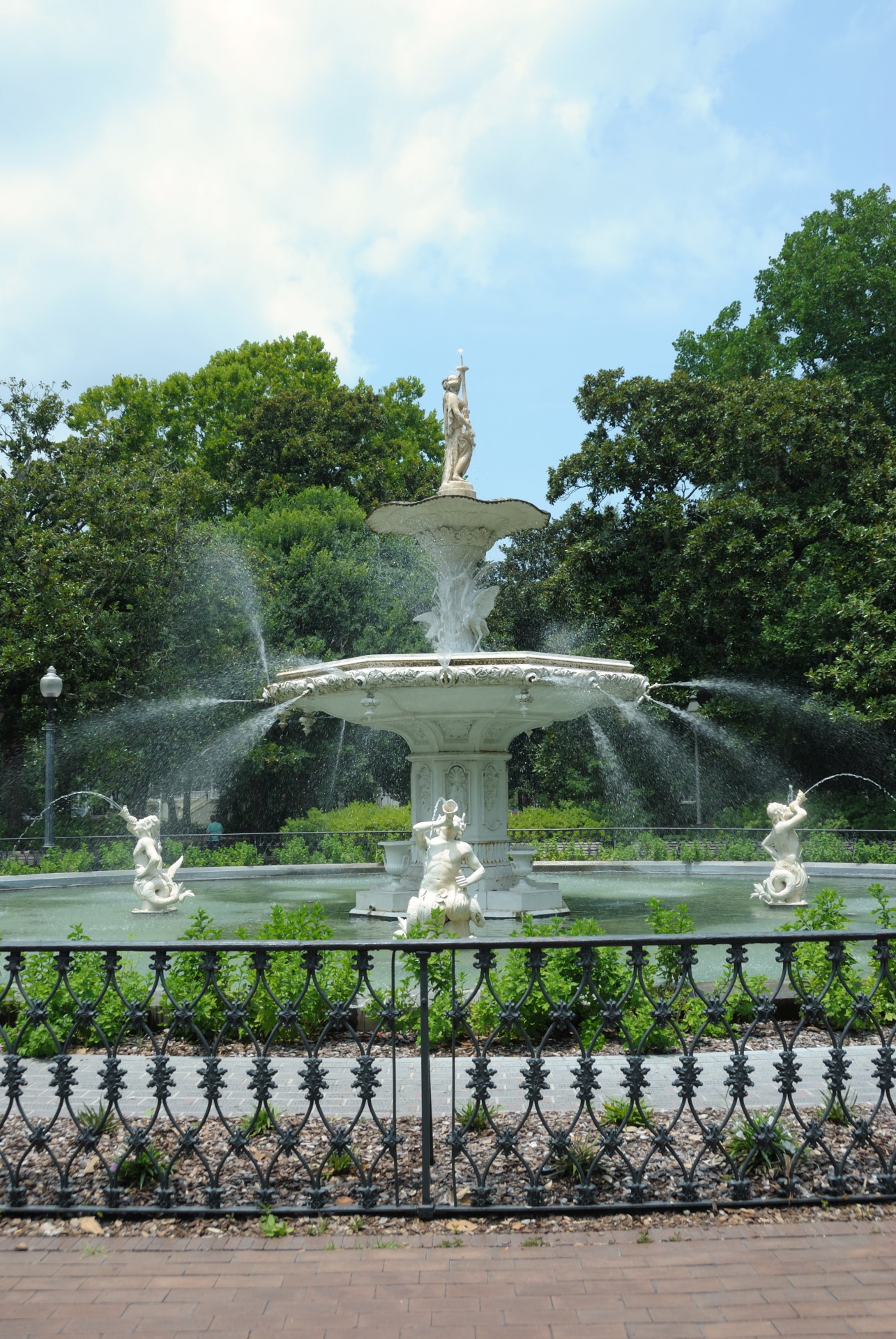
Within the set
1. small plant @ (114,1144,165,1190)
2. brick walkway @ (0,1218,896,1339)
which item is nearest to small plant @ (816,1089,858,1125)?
brick walkway @ (0,1218,896,1339)

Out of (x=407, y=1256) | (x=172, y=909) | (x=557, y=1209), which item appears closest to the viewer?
(x=407, y=1256)

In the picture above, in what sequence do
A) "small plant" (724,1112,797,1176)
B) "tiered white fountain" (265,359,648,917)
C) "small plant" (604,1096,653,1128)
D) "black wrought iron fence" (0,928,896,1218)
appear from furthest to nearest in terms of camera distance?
"tiered white fountain" (265,359,648,917) < "small plant" (604,1096,653,1128) < "small plant" (724,1112,797,1176) < "black wrought iron fence" (0,928,896,1218)

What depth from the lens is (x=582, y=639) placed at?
101 ft

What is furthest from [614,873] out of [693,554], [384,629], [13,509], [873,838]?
[13,509]

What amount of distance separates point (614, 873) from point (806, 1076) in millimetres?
12956

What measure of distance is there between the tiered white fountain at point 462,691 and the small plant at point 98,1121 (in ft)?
23.3

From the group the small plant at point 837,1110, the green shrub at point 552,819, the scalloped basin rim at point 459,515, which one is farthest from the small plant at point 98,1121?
the green shrub at point 552,819

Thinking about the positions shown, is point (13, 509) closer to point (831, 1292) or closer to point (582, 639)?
point (582, 639)

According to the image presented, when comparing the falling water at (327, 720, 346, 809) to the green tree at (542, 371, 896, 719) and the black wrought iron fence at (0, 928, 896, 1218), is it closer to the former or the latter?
the green tree at (542, 371, 896, 719)

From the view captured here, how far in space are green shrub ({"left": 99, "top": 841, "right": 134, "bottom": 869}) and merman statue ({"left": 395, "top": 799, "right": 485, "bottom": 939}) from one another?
1145cm

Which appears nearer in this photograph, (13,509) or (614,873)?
(614,873)

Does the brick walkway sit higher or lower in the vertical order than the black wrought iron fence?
lower

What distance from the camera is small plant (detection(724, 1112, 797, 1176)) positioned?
4719 millimetres

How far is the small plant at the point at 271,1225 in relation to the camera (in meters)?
4.39
